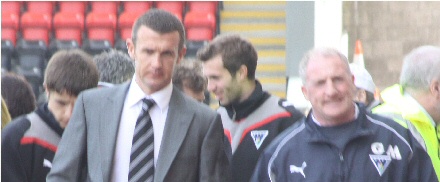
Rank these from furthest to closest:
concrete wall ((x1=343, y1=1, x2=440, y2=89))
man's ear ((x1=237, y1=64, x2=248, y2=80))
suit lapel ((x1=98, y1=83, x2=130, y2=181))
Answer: concrete wall ((x1=343, y1=1, x2=440, y2=89)), man's ear ((x1=237, y1=64, x2=248, y2=80)), suit lapel ((x1=98, y1=83, x2=130, y2=181))

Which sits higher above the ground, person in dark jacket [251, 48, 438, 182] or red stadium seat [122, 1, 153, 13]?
person in dark jacket [251, 48, 438, 182]

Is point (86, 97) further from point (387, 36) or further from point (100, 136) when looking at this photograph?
point (387, 36)

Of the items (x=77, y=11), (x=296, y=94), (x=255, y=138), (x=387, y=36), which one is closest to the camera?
(x=255, y=138)

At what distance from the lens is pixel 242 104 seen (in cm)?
419

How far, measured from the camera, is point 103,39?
13.9 meters

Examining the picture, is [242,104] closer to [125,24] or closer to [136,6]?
[125,24]

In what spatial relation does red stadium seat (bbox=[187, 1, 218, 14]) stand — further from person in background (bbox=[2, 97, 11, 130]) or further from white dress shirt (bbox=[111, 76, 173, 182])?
white dress shirt (bbox=[111, 76, 173, 182])

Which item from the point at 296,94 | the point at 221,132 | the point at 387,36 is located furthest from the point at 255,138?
the point at 387,36

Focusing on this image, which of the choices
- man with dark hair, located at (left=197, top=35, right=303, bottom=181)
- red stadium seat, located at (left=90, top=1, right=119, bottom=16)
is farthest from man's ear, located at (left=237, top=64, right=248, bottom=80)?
red stadium seat, located at (left=90, top=1, right=119, bottom=16)

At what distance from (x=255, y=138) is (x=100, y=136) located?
40.8 inches

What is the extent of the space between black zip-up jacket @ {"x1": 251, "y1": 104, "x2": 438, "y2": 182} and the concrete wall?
9893mm

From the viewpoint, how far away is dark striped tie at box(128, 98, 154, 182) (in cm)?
323

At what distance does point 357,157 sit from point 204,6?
11.6m

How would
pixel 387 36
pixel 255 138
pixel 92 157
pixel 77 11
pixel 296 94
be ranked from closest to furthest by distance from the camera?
pixel 92 157
pixel 255 138
pixel 296 94
pixel 387 36
pixel 77 11
